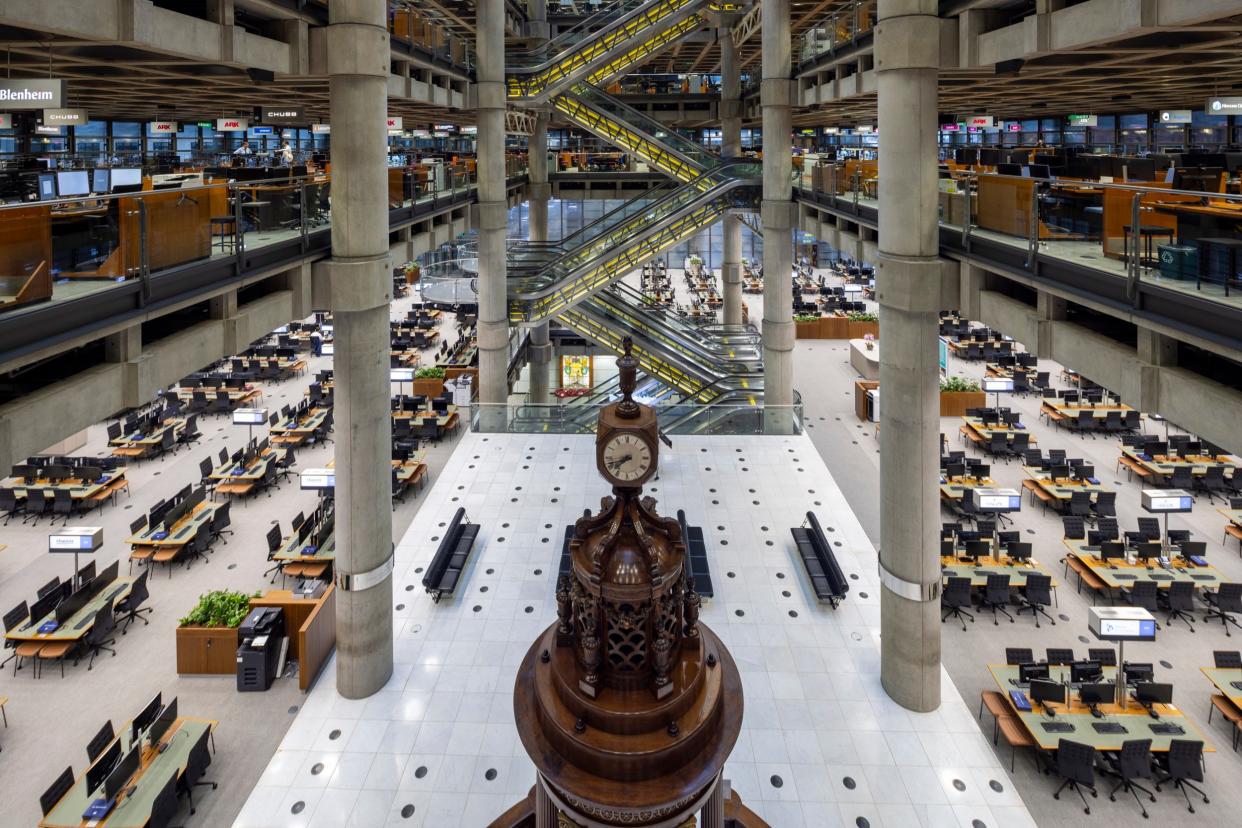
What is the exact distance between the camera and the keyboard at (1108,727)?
1050cm

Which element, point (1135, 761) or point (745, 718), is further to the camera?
point (745, 718)

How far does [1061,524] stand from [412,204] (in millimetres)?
17268

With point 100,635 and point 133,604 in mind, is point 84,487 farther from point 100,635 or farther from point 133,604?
point 100,635

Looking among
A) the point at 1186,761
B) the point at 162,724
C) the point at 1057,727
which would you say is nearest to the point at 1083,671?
the point at 1057,727

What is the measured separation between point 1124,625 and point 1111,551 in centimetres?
580

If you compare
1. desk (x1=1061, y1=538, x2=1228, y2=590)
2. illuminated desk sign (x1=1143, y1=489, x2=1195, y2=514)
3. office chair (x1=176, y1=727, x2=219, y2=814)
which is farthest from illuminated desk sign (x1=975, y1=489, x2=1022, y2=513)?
office chair (x1=176, y1=727, x2=219, y2=814)

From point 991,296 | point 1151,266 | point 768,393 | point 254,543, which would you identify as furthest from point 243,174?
point 768,393

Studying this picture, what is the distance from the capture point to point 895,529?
34.7 feet

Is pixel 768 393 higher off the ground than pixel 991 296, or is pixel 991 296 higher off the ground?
pixel 991 296

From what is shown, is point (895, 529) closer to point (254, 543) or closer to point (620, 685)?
point (620, 685)

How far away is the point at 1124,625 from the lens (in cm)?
1045

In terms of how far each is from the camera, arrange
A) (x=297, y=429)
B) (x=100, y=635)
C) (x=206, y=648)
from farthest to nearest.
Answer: (x=297, y=429), (x=100, y=635), (x=206, y=648)

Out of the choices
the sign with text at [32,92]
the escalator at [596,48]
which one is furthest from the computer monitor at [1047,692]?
the escalator at [596,48]

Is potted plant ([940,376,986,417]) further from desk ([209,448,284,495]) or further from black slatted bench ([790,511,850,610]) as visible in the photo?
desk ([209,448,284,495])
